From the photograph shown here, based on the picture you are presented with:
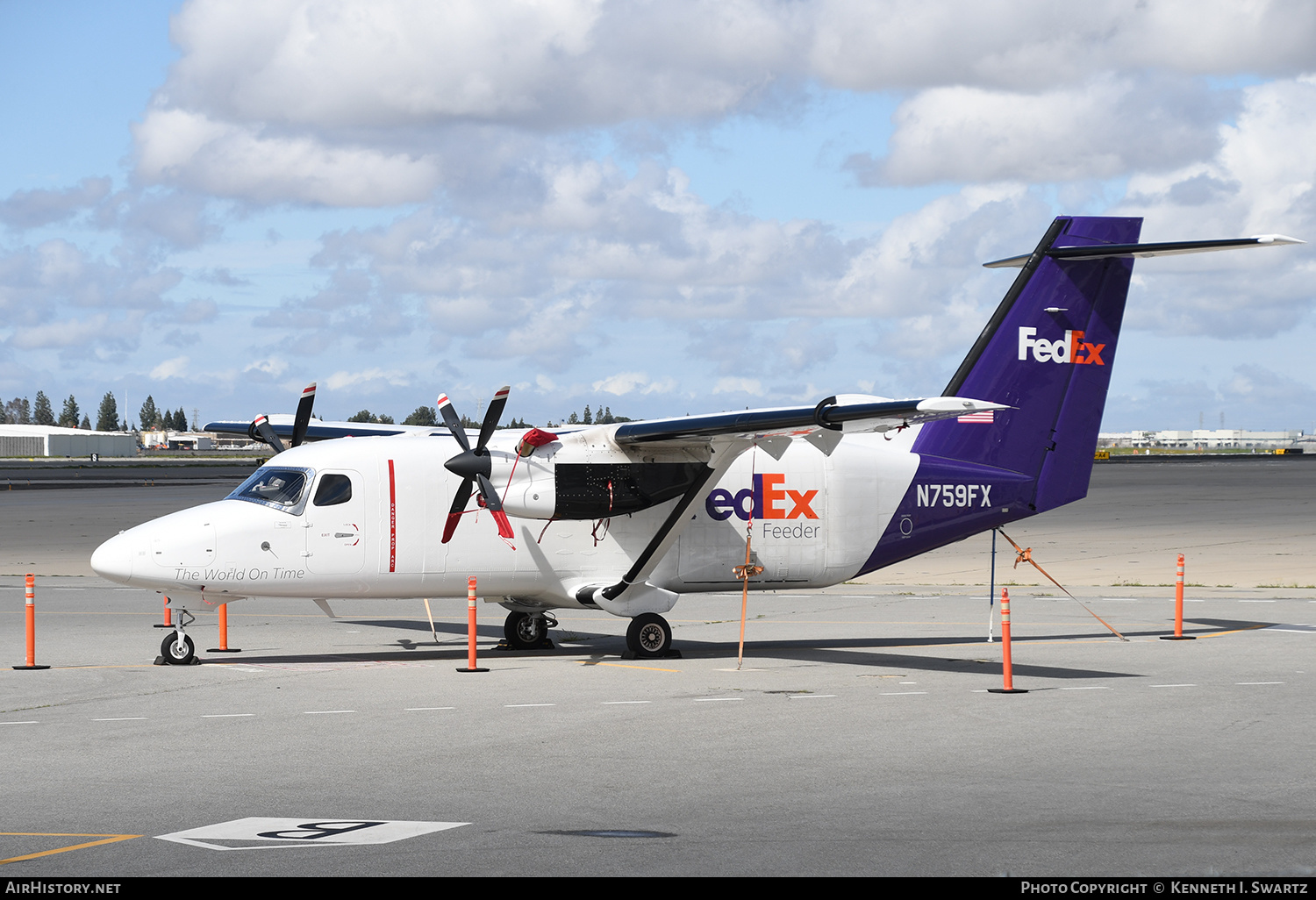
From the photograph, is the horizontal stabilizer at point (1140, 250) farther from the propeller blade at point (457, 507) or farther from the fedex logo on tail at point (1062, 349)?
the propeller blade at point (457, 507)

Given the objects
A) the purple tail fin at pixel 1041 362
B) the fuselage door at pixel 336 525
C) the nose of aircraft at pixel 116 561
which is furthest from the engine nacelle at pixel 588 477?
the nose of aircraft at pixel 116 561

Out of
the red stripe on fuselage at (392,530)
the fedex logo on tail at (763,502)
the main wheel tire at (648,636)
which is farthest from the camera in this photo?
the fedex logo on tail at (763,502)

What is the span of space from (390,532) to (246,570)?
205cm

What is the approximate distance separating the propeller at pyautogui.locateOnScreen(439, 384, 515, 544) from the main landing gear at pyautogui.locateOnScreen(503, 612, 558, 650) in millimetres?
2548

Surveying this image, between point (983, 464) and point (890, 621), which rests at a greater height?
point (983, 464)

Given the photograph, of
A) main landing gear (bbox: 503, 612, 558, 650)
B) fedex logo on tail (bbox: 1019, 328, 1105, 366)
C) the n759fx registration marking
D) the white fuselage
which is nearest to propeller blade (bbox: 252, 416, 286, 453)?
the white fuselage

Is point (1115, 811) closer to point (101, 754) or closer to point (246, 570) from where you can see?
point (101, 754)

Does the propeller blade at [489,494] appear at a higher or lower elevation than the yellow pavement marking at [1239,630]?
higher

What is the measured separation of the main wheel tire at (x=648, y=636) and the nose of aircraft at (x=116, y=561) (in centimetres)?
698

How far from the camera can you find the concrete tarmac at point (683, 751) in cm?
810

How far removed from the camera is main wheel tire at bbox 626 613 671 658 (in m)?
19.0

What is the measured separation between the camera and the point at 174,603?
18141 mm

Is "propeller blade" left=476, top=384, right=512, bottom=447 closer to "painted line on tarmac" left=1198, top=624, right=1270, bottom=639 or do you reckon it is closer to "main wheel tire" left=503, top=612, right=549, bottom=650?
"main wheel tire" left=503, top=612, right=549, bottom=650
